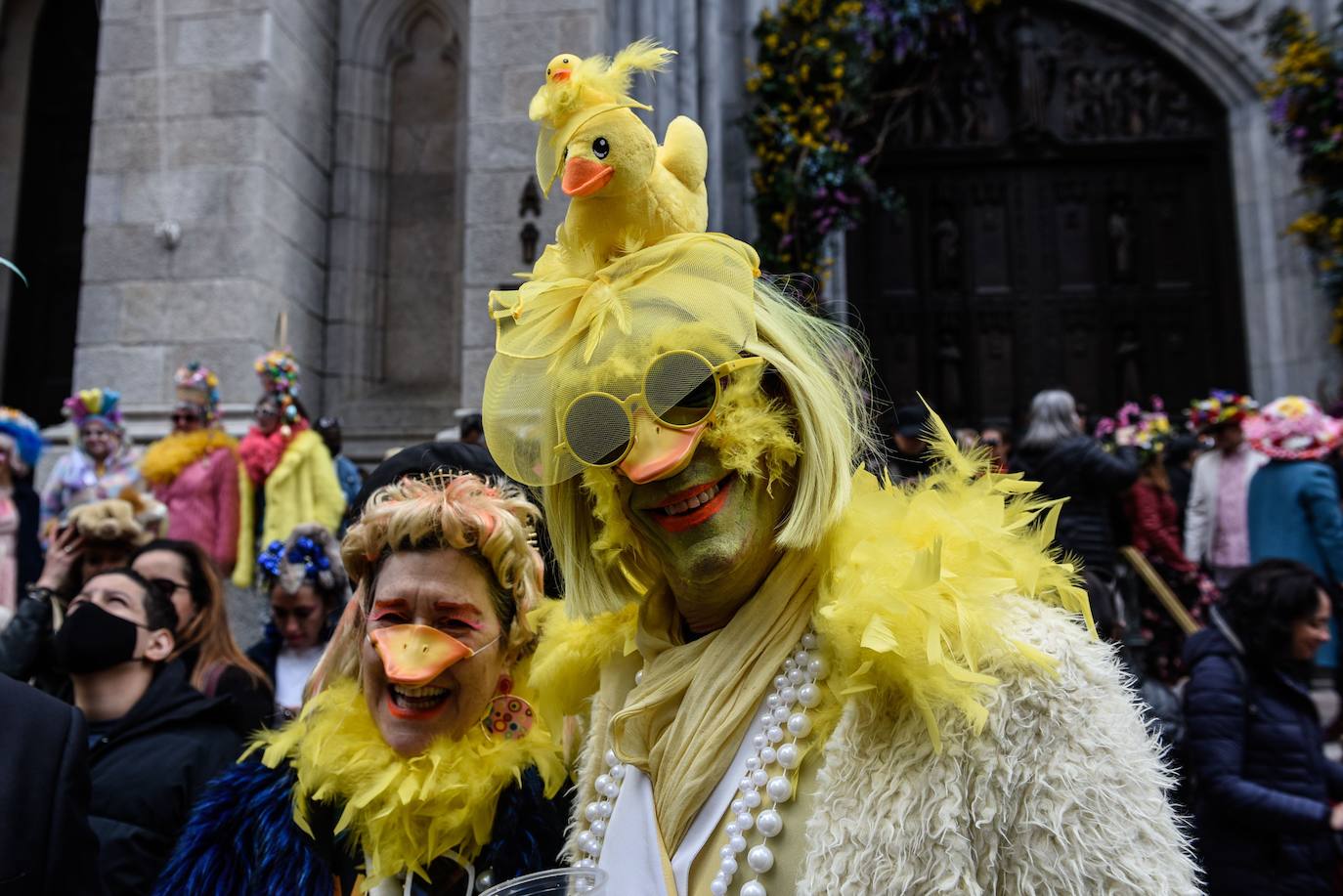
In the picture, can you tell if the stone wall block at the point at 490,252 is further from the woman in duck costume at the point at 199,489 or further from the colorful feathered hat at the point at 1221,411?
the colorful feathered hat at the point at 1221,411

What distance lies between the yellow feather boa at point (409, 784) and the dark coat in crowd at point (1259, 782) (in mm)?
2269

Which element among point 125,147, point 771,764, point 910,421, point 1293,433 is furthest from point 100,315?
point 1293,433

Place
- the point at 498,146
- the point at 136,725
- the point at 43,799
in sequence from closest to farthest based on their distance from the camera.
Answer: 1. the point at 43,799
2. the point at 136,725
3. the point at 498,146

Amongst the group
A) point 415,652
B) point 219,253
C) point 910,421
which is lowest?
point 415,652

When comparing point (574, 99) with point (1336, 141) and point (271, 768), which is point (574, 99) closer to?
point (271, 768)

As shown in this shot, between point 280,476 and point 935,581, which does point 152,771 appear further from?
point 280,476

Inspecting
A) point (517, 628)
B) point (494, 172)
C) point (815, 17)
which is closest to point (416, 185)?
point (494, 172)

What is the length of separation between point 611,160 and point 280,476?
482 cm

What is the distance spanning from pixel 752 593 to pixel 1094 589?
2.28 meters

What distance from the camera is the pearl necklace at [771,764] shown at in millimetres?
1347

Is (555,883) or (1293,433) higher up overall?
(1293,433)

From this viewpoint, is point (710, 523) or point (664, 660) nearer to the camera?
point (710, 523)

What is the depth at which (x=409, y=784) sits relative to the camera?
1722mm

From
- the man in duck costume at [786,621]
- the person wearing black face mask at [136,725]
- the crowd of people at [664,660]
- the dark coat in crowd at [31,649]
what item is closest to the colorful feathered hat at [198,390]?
the dark coat in crowd at [31,649]
